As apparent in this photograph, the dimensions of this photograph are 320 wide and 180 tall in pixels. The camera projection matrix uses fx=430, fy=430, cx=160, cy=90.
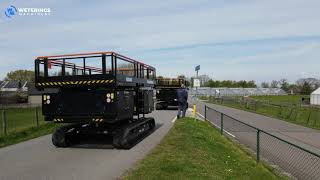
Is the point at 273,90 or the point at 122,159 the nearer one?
the point at 122,159

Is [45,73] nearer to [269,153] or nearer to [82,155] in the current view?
[82,155]

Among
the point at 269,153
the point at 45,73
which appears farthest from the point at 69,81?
the point at 269,153

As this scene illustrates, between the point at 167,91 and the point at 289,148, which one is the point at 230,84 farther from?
the point at 289,148

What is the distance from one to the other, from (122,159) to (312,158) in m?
4.90

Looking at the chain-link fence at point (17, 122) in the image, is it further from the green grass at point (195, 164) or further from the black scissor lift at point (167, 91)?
the black scissor lift at point (167, 91)

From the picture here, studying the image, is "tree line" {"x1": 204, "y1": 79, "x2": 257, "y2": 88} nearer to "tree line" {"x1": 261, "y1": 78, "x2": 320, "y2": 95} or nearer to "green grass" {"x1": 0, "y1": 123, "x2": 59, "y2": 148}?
"tree line" {"x1": 261, "y1": 78, "x2": 320, "y2": 95}

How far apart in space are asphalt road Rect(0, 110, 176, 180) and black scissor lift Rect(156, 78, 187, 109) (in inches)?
855

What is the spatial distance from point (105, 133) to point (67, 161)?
3.14 meters

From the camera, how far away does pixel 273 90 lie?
165875 mm

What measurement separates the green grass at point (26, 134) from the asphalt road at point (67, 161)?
0.76 metres

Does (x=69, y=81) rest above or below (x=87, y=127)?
above

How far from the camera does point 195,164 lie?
954 centimetres

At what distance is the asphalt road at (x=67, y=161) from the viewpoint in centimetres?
888

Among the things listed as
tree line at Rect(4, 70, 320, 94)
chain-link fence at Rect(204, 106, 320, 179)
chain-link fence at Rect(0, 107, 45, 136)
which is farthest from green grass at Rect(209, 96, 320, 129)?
tree line at Rect(4, 70, 320, 94)
